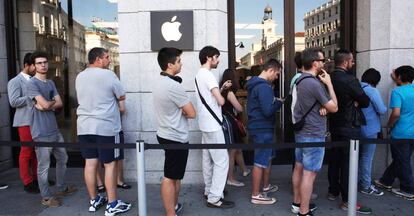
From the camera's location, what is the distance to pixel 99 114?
4465 mm

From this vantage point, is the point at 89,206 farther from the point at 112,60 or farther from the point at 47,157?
the point at 112,60

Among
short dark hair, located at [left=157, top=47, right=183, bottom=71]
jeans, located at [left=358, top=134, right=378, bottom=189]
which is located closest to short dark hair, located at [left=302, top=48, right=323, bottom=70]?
short dark hair, located at [left=157, top=47, right=183, bottom=71]

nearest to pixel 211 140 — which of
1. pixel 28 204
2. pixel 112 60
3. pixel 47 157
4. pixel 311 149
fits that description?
pixel 311 149

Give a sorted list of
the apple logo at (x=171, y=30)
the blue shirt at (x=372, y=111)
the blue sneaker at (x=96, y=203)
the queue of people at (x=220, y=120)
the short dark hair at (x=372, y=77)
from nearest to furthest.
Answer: the queue of people at (x=220, y=120) → the blue sneaker at (x=96, y=203) → the blue shirt at (x=372, y=111) → the short dark hair at (x=372, y=77) → the apple logo at (x=171, y=30)

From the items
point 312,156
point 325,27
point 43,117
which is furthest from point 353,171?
point 43,117

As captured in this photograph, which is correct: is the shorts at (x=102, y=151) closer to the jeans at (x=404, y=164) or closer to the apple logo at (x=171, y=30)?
the apple logo at (x=171, y=30)

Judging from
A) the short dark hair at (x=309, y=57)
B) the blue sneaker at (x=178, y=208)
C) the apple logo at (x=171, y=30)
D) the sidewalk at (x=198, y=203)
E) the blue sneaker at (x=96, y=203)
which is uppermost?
the apple logo at (x=171, y=30)

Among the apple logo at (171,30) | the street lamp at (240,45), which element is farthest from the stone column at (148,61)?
the street lamp at (240,45)

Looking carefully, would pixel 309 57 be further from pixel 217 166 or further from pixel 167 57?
pixel 217 166

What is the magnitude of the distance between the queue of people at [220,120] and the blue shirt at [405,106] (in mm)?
12

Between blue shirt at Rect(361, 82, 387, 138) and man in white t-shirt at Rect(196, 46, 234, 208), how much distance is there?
187 cm

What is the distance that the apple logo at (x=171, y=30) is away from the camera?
543 cm

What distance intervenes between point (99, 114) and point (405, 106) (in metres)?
3.81

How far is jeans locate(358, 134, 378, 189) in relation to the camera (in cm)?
511
